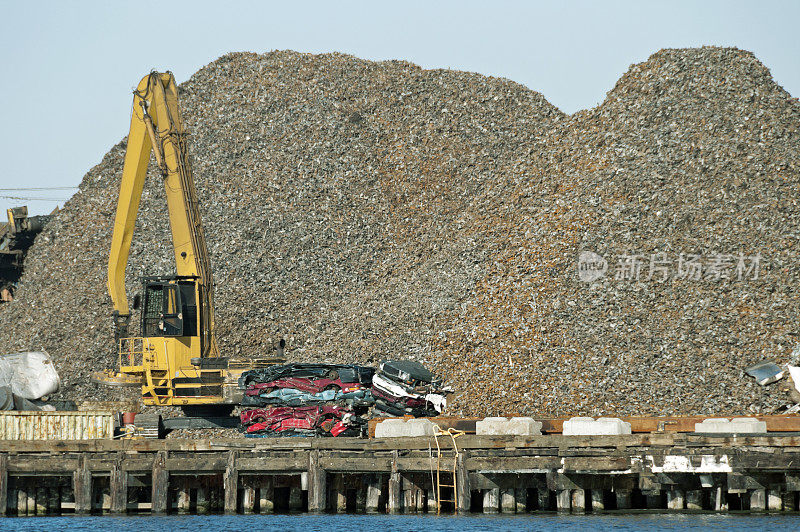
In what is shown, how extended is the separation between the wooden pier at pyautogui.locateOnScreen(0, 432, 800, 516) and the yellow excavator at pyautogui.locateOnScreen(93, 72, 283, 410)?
5.27 meters

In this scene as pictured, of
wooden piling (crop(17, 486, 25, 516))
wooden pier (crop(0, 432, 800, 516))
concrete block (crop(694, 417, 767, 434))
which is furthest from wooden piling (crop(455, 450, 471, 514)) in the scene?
wooden piling (crop(17, 486, 25, 516))

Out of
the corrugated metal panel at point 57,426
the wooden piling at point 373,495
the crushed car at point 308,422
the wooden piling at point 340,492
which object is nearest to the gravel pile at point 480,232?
the crushed car at point 308,422

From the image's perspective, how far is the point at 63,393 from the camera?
46.6 meters

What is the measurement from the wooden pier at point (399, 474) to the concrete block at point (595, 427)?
1.06m

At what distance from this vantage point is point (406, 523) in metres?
24.9

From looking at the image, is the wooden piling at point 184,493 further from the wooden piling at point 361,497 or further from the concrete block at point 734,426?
the concrete block at point 734,426

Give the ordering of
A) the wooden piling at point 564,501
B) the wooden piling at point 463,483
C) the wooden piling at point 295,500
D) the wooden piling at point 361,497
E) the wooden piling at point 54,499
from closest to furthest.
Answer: the wooden piling at point 564,501 < the wooden piling at point 463,483 < the wooden piling at point 361,497 < the wooden piling at point 295,500 < the wooden piling at point 54,499

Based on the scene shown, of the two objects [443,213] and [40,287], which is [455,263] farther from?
[40,287]

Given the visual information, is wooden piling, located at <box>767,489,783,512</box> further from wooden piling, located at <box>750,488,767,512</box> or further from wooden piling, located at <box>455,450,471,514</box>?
wooden piling, located at <box>455,450,471,514</box>

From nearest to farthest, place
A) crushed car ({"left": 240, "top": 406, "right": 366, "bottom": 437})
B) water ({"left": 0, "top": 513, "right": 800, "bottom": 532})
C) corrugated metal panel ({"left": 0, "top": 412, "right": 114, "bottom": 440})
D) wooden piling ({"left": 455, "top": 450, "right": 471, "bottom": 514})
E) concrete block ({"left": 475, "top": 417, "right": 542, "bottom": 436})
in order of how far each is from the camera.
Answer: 1. water ({"left": 0, "top": 513, "right": 800, "bottom": 532})
2. wooden piling ({"left": 455, "top": 450, "right": 471, "bottom": 514})
3. concrete block ({"left": 475, "top": 417, "right": 542, "bottom": 436})
4. crushed car ({"left": 240, "top": 406, "right": 366, "bottom": 437})
5. corrugated metal panel ({"left": 0, "top": 412, "right": 114, "bottom": 440})

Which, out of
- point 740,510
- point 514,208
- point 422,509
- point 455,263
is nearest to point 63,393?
point 455,263

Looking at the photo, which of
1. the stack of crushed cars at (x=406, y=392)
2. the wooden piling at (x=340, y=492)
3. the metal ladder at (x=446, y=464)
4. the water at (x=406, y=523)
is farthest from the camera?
the stack of crushed cars at (x=406, y=392)

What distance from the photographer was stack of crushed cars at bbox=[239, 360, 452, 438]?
30.5m

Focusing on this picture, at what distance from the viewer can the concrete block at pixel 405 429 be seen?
26.9 meters
